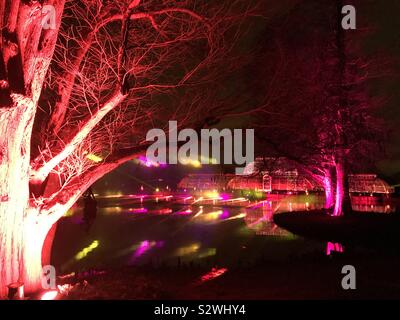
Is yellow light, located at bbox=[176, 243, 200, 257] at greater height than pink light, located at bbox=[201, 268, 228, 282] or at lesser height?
lesser

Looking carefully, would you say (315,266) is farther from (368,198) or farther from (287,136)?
(368,198)

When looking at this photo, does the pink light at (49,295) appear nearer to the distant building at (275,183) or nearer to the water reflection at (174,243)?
the water reflection at (174,243)

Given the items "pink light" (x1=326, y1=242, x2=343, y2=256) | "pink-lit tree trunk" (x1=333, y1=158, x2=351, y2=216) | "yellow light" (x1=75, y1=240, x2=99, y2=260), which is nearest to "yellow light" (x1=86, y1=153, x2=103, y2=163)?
"yellow light" (x1=75, y1=240, x2=99, y2=260)

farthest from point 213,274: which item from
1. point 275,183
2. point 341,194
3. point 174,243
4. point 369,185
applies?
point 275,183

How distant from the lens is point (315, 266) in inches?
439

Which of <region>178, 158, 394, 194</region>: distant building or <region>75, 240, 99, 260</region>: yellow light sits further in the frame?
<region>178, 158, 394, 194</region>: distant building

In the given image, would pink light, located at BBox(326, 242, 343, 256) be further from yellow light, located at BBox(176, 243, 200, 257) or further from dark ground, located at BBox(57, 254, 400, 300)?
yellow light, located at BBox(176, 243, 200, 257)

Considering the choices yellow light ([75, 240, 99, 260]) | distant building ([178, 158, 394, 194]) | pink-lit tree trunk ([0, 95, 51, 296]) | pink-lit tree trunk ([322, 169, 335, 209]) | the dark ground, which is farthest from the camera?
distant building ([178, 158, 394, 194])

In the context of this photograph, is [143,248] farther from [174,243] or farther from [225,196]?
[225,196]

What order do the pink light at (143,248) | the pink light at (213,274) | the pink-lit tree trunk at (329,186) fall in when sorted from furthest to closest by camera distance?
the pink-lit tree trunk at (329,186) → the pink light at (143,248) → the pink light at (213,274)

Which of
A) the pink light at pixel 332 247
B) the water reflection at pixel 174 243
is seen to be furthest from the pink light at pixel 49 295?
the pink light at pixel 332 247

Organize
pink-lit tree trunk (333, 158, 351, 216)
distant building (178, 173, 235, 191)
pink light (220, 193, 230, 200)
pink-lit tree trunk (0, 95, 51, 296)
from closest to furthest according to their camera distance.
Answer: pink-lit tree trunk (0, 95, 51, 296), pink-lit tree trunk (333, 158, 351, 216), pink light (220, 193, 230, 200), distant building (178, 173, 235, 191)

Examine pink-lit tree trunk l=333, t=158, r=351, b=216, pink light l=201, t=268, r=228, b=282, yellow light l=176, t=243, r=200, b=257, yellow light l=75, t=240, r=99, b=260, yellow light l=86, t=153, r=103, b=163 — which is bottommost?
yellow light l=75, t=240, r=99, b=260
